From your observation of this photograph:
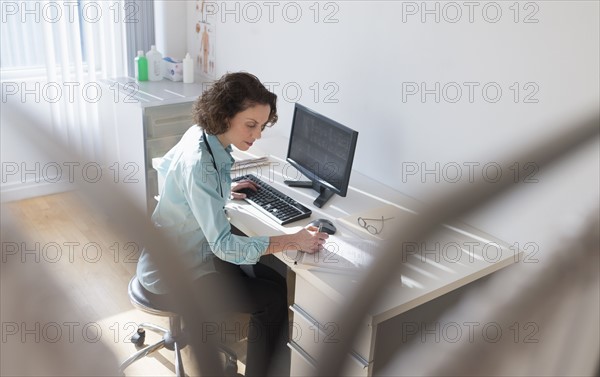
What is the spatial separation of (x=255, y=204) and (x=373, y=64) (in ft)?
2.58

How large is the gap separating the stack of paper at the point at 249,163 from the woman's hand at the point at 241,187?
23 cm

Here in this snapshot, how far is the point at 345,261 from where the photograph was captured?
2.11 m

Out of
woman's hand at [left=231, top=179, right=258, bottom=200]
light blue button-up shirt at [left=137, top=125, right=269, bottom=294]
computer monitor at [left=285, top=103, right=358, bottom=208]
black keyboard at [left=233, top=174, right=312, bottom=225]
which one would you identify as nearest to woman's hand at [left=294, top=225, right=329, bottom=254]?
light blue button-up shirt at [left=137, top=125, right=269, bottom=294]

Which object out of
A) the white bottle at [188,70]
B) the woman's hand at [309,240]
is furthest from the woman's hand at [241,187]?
the white bottle at [188,70]

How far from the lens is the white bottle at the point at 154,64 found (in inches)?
151

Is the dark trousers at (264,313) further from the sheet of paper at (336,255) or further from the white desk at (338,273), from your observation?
the sheet of paper at (336,255)

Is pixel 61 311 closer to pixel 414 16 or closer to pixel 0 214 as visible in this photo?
pixel 0 214

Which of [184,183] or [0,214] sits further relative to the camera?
[184,183]

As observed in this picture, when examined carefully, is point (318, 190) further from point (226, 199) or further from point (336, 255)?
point (336, 255)

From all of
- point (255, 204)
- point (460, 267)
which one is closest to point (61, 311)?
point (460, 267)

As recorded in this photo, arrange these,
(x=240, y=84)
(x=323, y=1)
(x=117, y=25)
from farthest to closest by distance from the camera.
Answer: (x=117, y=25) < (x=323, y=1) < (x=240, y=84)

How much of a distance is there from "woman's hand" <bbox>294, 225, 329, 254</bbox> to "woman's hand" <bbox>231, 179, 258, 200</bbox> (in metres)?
0.47

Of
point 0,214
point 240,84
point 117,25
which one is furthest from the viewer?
point 117,25

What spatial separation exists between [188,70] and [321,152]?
149 cm
